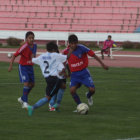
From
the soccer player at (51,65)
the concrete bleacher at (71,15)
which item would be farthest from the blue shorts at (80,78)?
the concrete bleacher at (71,15)

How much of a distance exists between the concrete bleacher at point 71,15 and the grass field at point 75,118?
35.2 metres

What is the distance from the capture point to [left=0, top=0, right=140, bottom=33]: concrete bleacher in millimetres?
51562

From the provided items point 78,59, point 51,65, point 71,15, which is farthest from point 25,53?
point 71,15

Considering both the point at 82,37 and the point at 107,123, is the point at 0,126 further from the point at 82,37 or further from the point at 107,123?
the point at 82,37

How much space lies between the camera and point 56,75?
1058 centimetres

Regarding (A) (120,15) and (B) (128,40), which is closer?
(B) (128,40)

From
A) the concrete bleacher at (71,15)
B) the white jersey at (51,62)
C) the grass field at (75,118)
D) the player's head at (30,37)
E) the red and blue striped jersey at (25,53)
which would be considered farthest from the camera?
the concrete bleacher at (71,15)

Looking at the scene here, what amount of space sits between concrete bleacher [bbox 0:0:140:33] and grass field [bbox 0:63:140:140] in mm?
35210

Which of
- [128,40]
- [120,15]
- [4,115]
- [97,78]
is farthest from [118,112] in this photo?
[120,15]

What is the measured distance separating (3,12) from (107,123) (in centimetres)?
4868

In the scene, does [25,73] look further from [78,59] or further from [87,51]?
[87,51]

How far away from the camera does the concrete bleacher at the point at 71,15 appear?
51.6 meters

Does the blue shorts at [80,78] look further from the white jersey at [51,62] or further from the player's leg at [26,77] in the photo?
the player's leg at [26,77]

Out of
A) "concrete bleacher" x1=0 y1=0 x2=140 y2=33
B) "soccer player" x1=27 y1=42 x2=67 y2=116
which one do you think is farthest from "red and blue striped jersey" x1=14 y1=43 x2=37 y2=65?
"concrete bleacher" x1=0 y1=0 x2=140 y2=33
